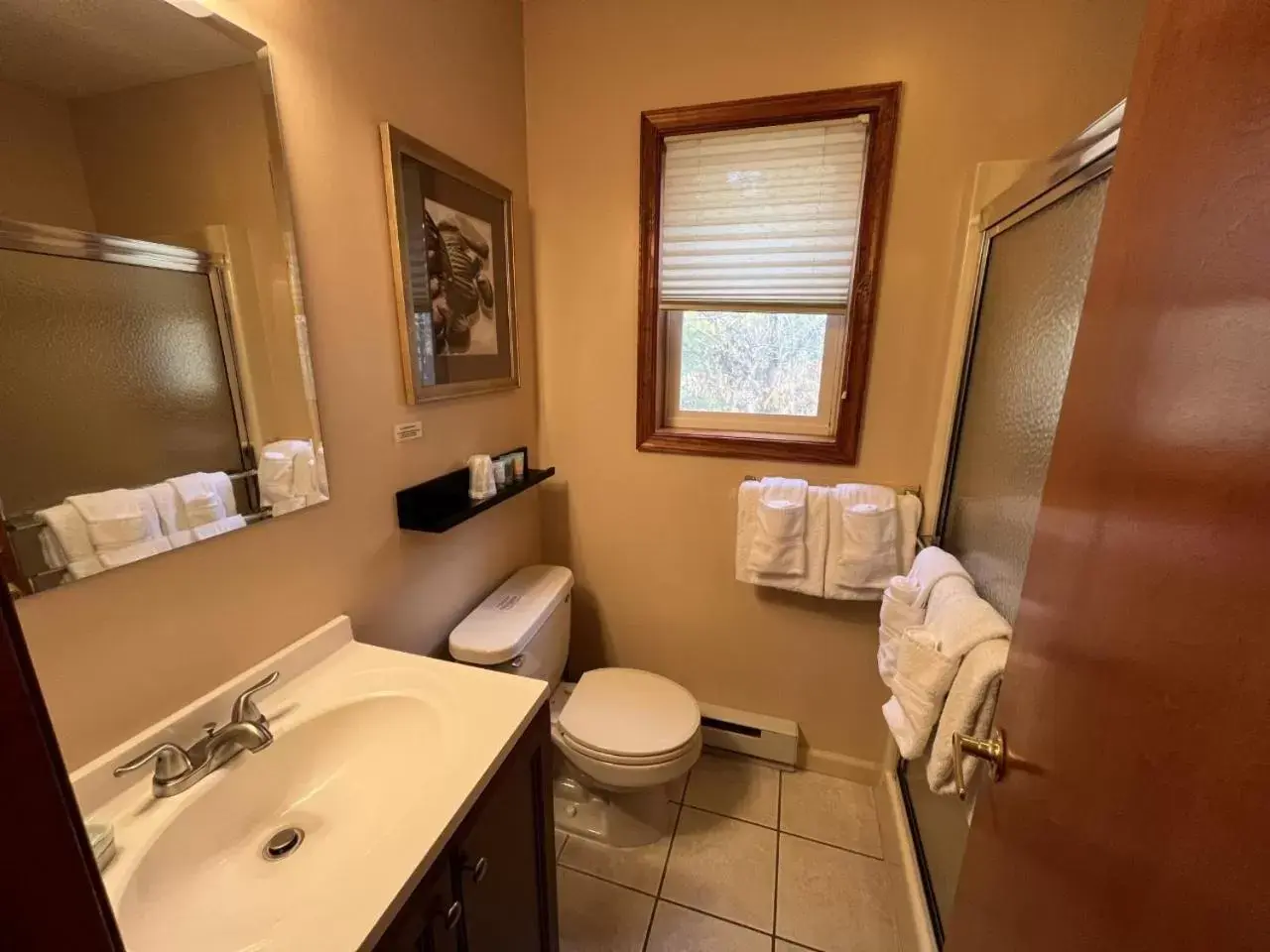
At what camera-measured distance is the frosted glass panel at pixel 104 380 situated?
2.11 ft

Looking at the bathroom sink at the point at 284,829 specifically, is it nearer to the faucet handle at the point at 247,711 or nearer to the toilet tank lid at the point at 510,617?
the faucet handle at the point at 247,711

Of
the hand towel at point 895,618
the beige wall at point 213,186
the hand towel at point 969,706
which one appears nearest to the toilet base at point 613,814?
the hand towel at point 895,618

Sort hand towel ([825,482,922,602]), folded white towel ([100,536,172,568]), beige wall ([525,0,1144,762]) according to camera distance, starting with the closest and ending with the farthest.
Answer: folded white towel ([100,536,172,568]), beige wall ([525,0,1144,762]), hand towel ([825,482,922,602])

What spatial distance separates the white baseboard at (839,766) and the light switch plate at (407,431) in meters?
1.65

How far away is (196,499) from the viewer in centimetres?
84

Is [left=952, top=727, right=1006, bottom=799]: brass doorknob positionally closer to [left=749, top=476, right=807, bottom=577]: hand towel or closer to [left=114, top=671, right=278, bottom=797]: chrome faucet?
[left=749, top=476, right=807, bottom=577]: hand towel

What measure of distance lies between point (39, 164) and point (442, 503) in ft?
2.91

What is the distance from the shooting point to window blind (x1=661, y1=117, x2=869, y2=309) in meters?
1.46

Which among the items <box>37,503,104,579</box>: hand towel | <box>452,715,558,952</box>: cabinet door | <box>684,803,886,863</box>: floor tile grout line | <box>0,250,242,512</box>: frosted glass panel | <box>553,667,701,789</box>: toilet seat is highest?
<box>0,250,242,512</box>: frosted glass panel

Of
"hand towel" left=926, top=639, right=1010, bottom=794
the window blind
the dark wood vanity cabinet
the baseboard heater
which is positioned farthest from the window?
the dark wood vanity cabinet

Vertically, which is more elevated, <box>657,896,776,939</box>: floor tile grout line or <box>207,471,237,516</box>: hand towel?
<box>207,471,237,516</box>: hand towel

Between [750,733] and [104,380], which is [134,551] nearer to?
[104,380]

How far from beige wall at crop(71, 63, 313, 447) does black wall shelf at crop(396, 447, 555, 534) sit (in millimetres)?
311

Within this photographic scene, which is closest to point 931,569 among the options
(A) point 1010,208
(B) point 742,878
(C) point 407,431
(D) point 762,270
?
(A) point 1010,208
